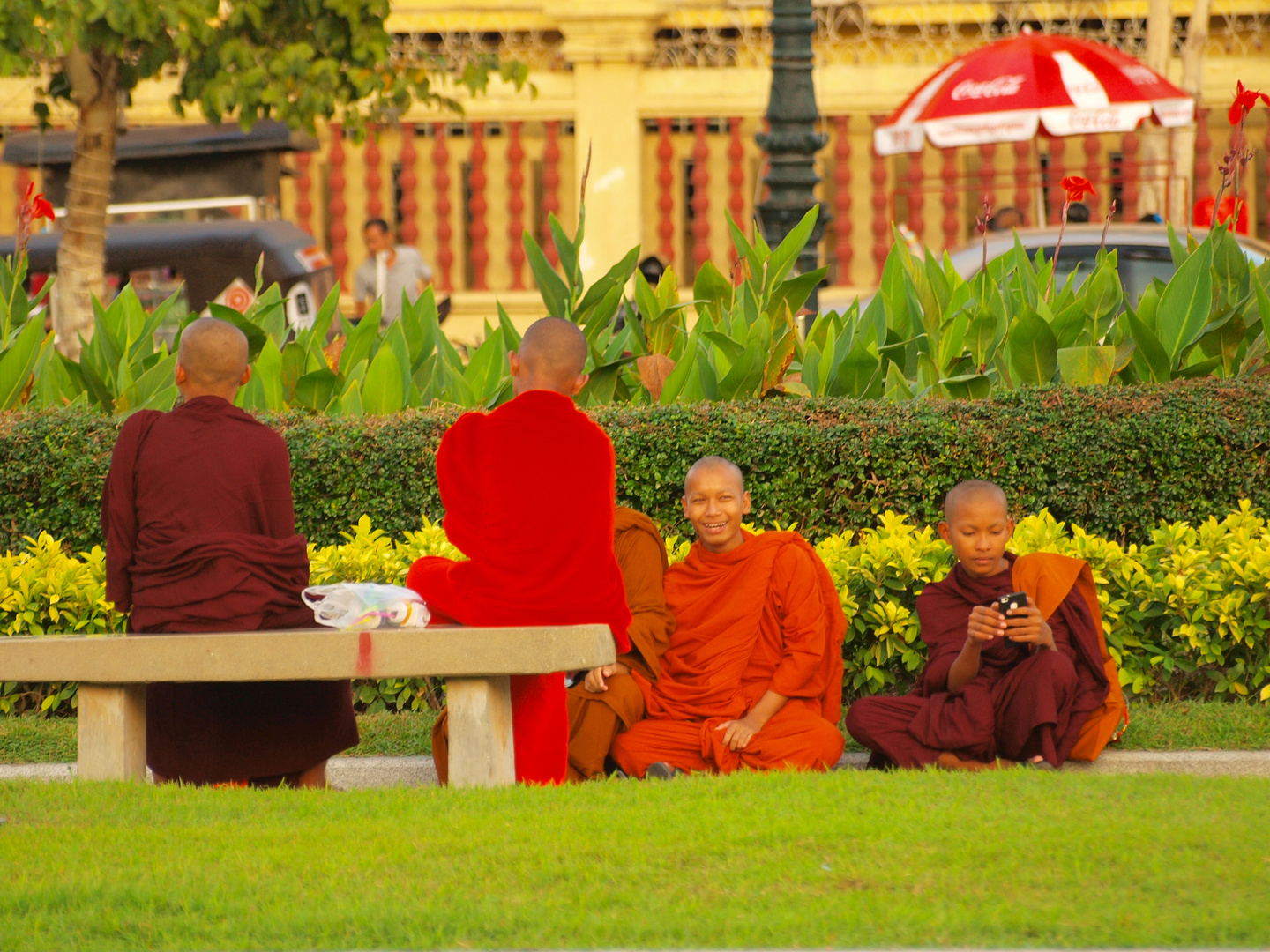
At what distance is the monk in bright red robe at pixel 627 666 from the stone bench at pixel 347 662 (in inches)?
19.3

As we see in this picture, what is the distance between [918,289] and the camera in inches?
253

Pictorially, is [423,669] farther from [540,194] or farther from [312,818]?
[540,194]

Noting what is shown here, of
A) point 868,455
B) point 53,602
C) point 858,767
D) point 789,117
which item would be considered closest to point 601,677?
point 858,767

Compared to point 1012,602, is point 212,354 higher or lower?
higher

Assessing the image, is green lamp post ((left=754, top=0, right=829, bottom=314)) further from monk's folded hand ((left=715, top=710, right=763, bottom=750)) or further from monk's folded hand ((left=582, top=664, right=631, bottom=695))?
monk's folded hand ((left=715, top=710, right=763, bottom=750))

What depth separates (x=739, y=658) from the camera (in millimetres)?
4688

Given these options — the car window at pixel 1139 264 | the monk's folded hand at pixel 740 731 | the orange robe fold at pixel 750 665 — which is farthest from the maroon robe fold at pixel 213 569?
the car window at pixel 1139 264

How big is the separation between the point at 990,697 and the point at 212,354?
2269 millimetres

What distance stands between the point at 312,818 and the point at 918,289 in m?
3.66

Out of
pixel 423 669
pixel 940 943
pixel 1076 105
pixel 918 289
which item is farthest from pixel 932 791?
pixel 1076 105

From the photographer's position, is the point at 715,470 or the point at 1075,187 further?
the point at 1075,187

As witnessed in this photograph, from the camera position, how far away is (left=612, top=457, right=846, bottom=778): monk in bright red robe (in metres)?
4.58

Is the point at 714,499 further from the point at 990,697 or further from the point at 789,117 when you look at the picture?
the point at 789,117

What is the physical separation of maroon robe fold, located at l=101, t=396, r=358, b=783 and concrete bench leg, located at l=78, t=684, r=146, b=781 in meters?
0.20
